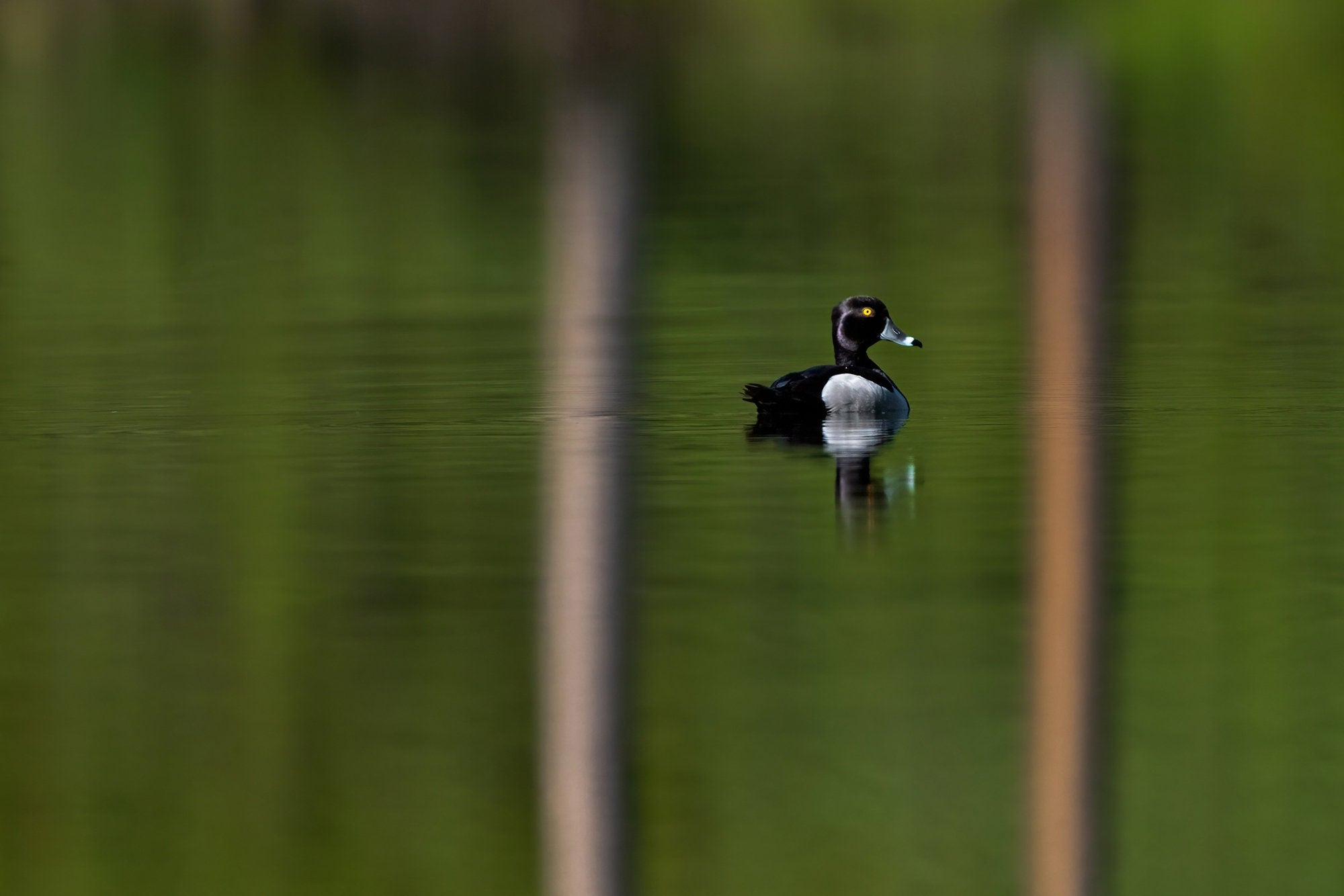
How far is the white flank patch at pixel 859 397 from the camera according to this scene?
13844 millimetres

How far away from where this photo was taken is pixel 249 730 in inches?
349

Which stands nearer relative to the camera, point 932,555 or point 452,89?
point 932,555

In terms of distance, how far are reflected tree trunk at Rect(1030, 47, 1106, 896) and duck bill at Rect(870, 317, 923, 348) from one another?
0.68 meters

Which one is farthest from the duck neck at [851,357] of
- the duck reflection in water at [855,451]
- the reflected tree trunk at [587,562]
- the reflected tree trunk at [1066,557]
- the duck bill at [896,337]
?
the reflected tree trunk at [587,562]

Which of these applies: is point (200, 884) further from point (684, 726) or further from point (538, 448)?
point (538, 448)

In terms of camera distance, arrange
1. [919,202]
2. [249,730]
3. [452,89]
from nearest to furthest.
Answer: [249,730] < [919,202] < [452,89]

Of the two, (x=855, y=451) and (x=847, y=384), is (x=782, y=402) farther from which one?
(x=855, y=451)

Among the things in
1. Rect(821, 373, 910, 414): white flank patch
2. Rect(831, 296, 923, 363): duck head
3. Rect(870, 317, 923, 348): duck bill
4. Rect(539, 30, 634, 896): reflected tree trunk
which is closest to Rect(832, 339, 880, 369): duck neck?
Result: Rect(831, 296, 923, 363): duck head

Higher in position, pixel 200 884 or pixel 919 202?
pixel 919 202

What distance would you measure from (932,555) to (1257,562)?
1208 mm

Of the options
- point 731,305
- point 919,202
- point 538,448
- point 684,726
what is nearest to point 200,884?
point 684,726

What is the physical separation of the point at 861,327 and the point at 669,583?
4.46 m

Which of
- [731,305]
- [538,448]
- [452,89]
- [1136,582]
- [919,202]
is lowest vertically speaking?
[1136,582]

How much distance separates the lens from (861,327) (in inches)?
573
